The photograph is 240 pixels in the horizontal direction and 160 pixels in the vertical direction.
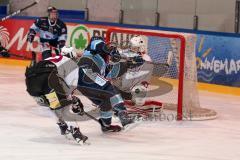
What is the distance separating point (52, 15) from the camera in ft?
31.2

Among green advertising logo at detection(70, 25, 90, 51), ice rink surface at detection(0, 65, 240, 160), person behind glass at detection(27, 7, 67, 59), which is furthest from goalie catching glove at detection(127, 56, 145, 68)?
green advertising logo at detection(70, 25, 90, 51)

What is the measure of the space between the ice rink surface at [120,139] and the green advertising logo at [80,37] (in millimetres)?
3632

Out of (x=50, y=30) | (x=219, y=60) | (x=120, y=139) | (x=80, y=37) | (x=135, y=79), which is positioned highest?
(x=50, y=30)

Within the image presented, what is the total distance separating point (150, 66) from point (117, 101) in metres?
1.61

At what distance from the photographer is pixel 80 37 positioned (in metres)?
11.8

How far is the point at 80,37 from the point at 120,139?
586cm

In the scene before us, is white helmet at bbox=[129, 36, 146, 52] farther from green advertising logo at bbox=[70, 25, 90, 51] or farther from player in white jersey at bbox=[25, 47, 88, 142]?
green advertising logo at bbox=[70, 25, 90, 51]

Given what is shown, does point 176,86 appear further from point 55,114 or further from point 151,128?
point 55,114

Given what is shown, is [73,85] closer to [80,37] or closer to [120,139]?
[120,139]

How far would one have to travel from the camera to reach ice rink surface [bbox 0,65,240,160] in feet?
17.7

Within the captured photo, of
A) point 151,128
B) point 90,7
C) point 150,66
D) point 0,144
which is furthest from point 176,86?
point 90,7

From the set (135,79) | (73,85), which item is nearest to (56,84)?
(73,85)

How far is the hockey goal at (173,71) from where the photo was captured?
7.41 metres

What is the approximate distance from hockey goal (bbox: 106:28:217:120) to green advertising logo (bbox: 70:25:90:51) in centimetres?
297
